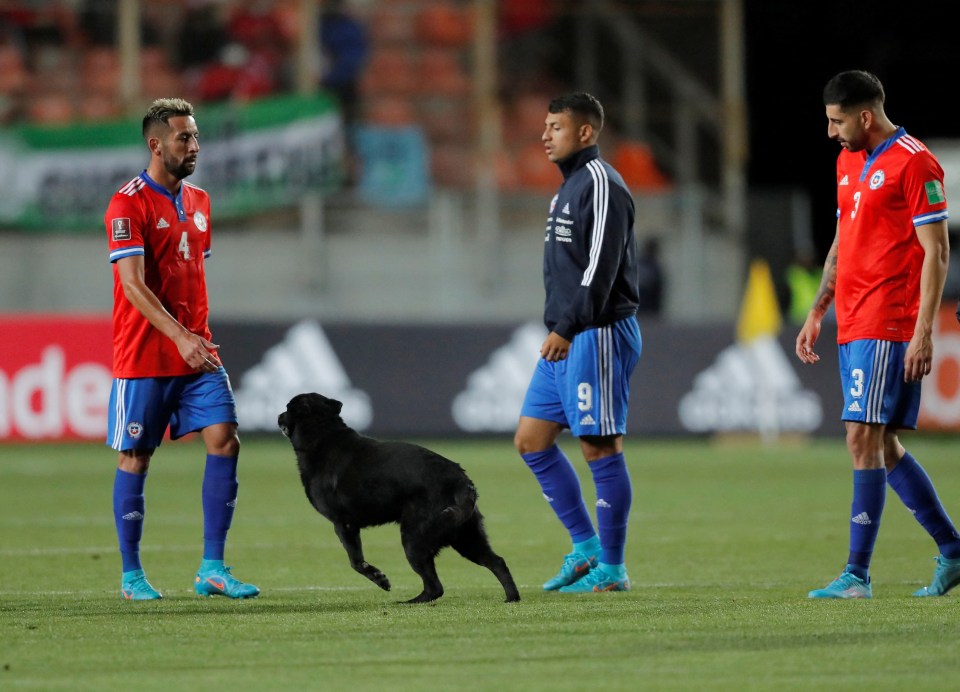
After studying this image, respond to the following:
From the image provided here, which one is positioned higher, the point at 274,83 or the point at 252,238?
the point at 274,83

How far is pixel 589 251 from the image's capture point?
7449mm

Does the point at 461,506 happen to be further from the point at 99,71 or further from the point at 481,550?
the point at 99,71

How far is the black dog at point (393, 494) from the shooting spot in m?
6.84

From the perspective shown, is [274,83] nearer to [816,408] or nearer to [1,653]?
[816,408]

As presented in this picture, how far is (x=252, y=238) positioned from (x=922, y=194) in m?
15.1

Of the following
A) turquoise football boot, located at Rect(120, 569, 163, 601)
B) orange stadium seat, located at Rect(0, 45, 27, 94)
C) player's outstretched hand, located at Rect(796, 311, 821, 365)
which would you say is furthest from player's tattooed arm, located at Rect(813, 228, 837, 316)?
orange stadium seat, located at Rect(0, 45, 27, 94)

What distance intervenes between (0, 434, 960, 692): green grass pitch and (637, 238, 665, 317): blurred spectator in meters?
7.73

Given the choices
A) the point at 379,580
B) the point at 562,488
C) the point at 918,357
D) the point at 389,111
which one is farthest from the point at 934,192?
the point at 389,111

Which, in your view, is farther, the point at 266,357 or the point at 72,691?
the point at 266,357

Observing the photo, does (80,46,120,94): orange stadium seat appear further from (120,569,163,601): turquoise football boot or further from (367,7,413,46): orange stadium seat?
(120,569,163,601): turquoise football boot

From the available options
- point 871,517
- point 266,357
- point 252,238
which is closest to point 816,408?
point 266,357

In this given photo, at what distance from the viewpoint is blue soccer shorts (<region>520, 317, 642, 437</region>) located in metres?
7.42

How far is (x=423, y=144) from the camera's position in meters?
21.7

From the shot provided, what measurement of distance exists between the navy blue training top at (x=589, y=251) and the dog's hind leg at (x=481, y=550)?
3.17ft
